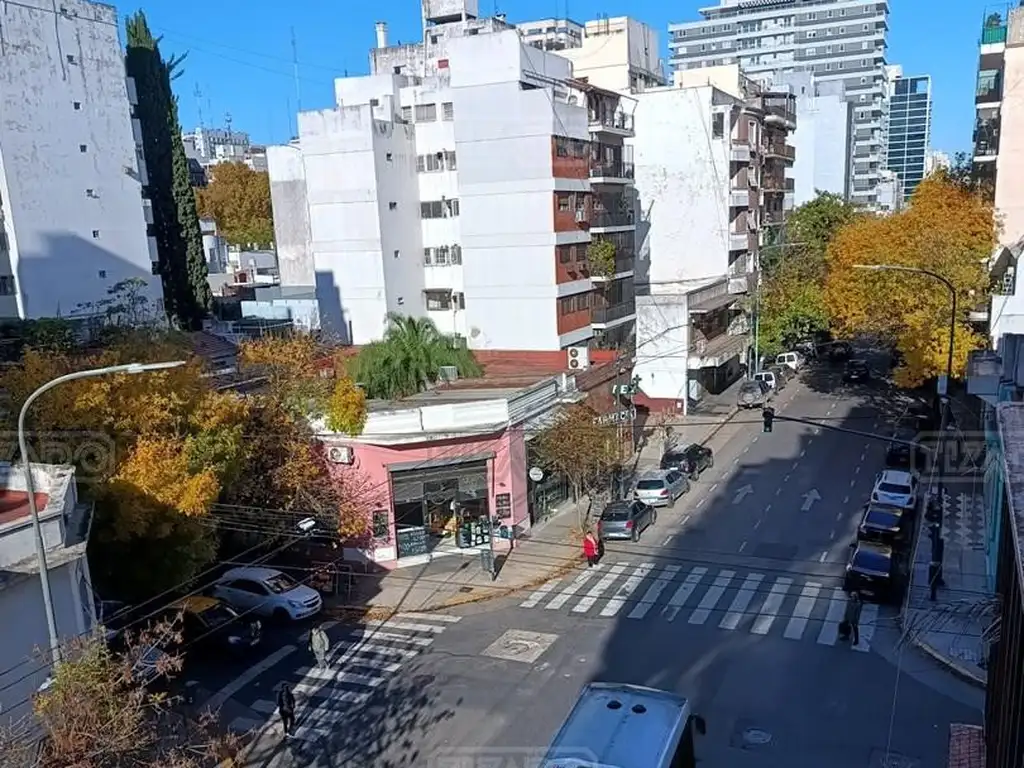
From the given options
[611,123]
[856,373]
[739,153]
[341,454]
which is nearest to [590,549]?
[341,454]

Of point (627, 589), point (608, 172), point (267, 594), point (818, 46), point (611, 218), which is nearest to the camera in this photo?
point (267, 594)

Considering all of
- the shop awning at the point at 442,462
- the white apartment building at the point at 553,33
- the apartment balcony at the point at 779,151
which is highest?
the white apartment building at the point at 553,33

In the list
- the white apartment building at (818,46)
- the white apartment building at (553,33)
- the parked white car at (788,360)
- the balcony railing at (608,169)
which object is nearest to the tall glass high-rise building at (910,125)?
the white apartment building at (818,46)

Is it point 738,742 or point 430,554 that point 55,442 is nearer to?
point 430,554

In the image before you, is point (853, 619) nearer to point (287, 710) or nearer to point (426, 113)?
point (287, 710)

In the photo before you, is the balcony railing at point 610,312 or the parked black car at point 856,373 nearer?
the balcony railing at point 610,312

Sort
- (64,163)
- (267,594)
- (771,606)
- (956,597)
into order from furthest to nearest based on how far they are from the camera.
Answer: (64,163) → (267,594) → (771,606) → (956,597)

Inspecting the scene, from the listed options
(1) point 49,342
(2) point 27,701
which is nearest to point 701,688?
(2) point 27,701

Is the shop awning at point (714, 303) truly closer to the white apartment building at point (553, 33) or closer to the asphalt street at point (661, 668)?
the asphalt street at point (661, 668)
